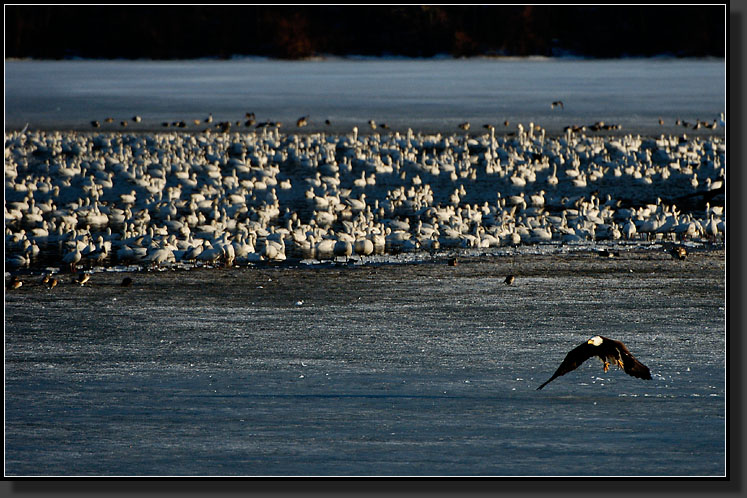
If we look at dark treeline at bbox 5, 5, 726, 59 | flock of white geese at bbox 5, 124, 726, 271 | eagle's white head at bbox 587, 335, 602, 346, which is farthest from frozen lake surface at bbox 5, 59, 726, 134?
eagle's white head at bbox 587, 335, 602, 346

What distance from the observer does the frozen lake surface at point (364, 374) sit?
4.74 meters

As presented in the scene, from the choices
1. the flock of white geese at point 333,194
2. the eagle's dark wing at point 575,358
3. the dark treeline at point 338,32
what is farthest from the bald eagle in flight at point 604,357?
the dark treeline at point 338,32

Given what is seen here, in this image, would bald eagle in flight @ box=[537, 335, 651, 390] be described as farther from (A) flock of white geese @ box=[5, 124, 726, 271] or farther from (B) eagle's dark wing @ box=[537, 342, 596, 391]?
(A) flock of white geese @ box=[5, 124, 726, 271]

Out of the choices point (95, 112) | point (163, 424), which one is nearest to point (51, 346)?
point (163, 424)

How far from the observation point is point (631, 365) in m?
5.67

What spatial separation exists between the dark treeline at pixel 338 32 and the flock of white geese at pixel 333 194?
89.6ft

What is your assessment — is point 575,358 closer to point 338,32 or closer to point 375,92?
point 375,92

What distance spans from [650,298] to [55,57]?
149 ft

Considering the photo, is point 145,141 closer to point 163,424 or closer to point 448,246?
point 448,246

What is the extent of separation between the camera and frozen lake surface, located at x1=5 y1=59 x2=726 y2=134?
2767cm

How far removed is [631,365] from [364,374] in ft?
4.48

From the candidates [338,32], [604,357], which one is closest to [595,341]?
[604,357]

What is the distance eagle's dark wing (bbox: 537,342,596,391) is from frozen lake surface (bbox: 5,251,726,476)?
174 mm

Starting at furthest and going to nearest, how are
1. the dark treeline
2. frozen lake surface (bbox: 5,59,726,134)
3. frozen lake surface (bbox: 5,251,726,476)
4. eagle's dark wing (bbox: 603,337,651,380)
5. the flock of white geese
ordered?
the dark treeline, frozen lake surface (bbox: 5,59,726,134), the flock of white geese, eagle's dark wing (bbox: 603,337,651,380), frozen lake surface (bbox: 5,251,726,476)
